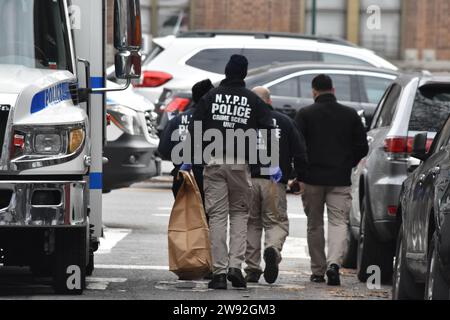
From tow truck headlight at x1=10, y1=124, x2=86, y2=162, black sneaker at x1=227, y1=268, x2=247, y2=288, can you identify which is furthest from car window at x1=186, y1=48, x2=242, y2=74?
tow truck headlight at x1=10, y1=124, x2=86, y2=162

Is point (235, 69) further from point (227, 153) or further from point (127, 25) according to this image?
point (127, 25)

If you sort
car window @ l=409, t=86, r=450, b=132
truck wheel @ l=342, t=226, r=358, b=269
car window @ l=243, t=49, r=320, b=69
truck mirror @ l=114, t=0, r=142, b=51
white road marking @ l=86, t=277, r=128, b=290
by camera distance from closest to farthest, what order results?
truck mirror @ l=114, t=0, r=142, b=51
white road marking @ l=86, t=277, r=128, b=290
car window @ l=409, t=86, r=450, b=132
truck wheel @ l=342, t=226, r=358, b=269
car window @ l=243, t=49, r=320, b=69

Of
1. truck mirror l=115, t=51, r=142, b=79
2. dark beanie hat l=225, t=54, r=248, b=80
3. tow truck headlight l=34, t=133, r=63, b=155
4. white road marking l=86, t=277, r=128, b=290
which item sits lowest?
white road marking l=86, t=277, r=128, b=290

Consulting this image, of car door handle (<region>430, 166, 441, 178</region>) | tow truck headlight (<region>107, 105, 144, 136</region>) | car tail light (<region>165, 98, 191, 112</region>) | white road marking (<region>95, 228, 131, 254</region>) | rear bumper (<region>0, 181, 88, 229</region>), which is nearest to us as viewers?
car door handle (<region>430, 166, 441, 178</region>)

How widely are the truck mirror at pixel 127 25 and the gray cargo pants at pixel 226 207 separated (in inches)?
52.2

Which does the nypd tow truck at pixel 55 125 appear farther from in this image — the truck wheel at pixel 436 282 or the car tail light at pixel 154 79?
the car tail light at pixel 154 79

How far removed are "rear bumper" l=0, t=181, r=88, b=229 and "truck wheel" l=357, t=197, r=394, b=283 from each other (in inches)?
112

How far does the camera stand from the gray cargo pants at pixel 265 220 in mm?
12031

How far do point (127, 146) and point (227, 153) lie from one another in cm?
524

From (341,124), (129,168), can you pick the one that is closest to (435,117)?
(341,124)

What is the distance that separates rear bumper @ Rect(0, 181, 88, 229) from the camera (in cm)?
982

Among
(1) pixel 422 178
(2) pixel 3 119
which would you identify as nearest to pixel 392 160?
(1) pixel 422 178

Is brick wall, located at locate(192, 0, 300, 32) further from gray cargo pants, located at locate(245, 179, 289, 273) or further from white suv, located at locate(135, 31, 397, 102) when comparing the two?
gray cargo pants, located at locate(245, 179, 289, 273)
